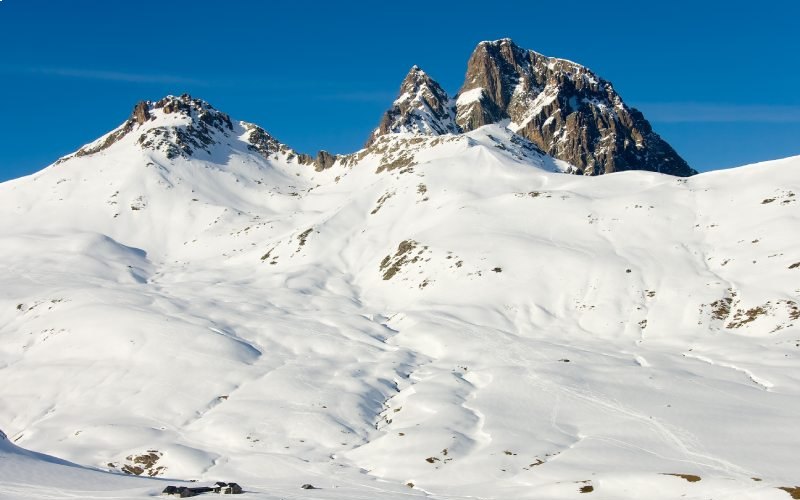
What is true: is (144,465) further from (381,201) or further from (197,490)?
(381,201)

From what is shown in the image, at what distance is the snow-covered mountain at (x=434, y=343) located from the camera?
43.1 metres

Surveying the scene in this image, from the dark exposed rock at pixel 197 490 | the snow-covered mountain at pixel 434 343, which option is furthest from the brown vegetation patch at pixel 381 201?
the dark exposed rock at pixel 197 490

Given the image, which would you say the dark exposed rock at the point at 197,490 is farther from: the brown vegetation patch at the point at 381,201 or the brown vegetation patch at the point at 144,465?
the brown vegetation patch at the point at 381,201

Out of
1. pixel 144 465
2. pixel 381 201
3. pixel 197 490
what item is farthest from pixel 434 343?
pixel 381 201

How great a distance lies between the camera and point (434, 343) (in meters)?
75.4

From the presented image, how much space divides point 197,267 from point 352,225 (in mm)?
29991

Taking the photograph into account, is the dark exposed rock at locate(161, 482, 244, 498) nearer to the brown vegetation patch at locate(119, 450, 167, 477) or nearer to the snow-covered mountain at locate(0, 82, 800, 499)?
the snow-covered mountain at locate(0, 82, 800, 499)

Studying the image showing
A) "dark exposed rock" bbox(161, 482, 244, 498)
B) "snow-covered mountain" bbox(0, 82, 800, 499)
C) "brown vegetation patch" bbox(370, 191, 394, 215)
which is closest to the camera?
"dark exposed rock" bbox(161, 482, 244, 498)

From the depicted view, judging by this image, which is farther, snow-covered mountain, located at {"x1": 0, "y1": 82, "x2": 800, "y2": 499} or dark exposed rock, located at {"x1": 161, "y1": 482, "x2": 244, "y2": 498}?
snow-covered mountain, located at {"x1": 0, "y1": 82, "x2": 800, "y2": 499}

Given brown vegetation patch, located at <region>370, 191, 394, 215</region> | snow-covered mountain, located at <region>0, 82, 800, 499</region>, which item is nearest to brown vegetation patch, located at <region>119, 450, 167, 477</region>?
snow-covered mountain, located at <region>0, 82, 800, 499</region>

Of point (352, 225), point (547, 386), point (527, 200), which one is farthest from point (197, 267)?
point (547, 386)

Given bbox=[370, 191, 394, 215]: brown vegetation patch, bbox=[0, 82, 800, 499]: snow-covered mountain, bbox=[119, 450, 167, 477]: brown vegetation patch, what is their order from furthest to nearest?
bbox=[370, 191, 394, 215]: brown vegetation patch, bbox=[119, 450, 167, 477]: brown vegetation patch, bbox=[0, 82, 800, 499]: snow-covered mountain

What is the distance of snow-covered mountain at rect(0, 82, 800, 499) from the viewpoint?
43.1 meters

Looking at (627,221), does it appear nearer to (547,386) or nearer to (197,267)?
(547,386)
